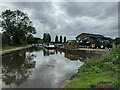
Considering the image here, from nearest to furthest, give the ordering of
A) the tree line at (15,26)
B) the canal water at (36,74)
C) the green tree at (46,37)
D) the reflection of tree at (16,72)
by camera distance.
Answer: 1. the canal water at (36,74)
2. the reflection of tree at (16,72)
3. the tree line at (15,26)
4. the green tree at (46,37)

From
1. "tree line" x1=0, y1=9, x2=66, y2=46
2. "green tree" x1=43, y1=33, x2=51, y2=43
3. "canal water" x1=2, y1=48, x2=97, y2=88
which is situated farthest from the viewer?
"green tree" x1=43, y1=33, x2=51, y2=43

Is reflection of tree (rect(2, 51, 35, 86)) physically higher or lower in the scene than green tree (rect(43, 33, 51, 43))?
lower

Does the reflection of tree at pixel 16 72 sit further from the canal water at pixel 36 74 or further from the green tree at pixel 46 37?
the green tree at pixel 46 37

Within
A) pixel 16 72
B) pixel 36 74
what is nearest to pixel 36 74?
pixel 36 74

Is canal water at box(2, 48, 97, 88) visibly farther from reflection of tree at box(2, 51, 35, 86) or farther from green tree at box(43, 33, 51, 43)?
green tree at box(43, 33, 51, 43)

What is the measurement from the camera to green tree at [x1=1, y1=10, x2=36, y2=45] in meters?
84.6

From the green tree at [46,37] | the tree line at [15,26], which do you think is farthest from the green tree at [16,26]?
the green tree at [46,37]

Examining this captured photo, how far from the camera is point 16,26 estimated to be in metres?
87.3

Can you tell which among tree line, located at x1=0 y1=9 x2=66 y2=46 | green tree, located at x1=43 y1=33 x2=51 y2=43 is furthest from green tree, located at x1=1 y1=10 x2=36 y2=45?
green tree, located at x1=43 y1=33 x2=51 y2=43

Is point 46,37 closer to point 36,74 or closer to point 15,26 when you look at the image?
point 15,26

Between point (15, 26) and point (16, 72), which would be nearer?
point (16, 72)

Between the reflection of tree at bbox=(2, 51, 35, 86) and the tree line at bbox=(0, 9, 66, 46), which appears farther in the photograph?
the tree line at bbox=(0, 9, 66, 46)

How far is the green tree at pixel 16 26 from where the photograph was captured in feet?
277

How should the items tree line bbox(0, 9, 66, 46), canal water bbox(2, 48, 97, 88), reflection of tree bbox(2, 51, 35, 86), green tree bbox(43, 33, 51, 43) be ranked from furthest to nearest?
green tree bbox(43, 33, 51, 43) < tree line bbox(0, 9, 66, 46) < reflection of tree bbox(2, 51, 35, 86) < canal water bbox(2, 48, 97, 88)
